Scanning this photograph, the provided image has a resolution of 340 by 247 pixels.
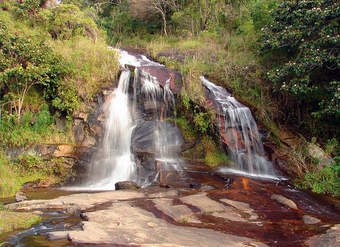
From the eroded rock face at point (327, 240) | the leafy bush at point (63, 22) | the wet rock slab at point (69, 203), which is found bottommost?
the eroded rock face at point (327, 240)

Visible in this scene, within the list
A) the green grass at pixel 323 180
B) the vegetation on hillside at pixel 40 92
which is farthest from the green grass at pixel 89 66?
the green grass at pixel 323 180

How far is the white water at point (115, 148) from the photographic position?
9328mm

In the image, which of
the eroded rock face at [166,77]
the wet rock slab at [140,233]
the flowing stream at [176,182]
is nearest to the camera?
the wet rock slab at [140,233]

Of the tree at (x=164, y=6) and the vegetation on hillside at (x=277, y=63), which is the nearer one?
the vegetation on hillside at (x=277, y=63)

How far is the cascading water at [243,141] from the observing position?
32.5ft

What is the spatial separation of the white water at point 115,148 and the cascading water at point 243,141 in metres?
3.43

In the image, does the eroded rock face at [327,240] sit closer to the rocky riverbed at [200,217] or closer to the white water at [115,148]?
the rocky riverbed at [200,217]

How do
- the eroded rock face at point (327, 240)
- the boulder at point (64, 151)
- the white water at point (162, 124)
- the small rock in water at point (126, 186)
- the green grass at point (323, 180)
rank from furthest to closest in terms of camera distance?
1. the white water at point (162, 124)
2. the boulder at point (64, 151)
3. the green grass at point (323, 180)
4. the small rock in water at point (126, 186)
5. the eroded rock face at point (327, 240)

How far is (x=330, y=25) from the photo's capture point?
376 inches

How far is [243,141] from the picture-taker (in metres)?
10.2

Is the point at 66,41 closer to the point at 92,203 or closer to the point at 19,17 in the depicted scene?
the point at 19,17

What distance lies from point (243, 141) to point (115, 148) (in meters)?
4.69

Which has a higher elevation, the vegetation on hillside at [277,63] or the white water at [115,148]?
the vegetation on hillside at [277,63]

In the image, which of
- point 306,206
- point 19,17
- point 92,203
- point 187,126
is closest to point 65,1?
point 19,17
